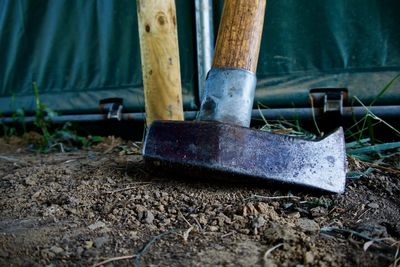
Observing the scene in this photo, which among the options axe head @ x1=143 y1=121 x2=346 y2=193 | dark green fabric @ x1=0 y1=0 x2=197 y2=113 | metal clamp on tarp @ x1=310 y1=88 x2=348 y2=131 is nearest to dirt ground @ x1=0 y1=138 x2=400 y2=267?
axe head @ x1=143 y1=121 x2=346 y2=193

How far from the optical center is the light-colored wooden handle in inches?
66.8

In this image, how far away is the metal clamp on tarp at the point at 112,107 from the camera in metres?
2.33

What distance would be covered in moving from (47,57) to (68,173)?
1.25 meters

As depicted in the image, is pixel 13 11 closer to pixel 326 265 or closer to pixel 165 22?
pixel 165 22

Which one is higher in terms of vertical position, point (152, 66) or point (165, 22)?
point (165, 22)

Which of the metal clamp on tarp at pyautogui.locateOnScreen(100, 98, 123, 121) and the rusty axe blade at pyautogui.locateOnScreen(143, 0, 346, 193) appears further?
the metal clamp on tarp at pyautogui.locateOnScreen(100, 98, 123, 121)

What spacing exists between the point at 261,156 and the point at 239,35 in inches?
17.6

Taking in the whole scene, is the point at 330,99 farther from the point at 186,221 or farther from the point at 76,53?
the point at 76,53

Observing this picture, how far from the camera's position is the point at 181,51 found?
224 centimetres

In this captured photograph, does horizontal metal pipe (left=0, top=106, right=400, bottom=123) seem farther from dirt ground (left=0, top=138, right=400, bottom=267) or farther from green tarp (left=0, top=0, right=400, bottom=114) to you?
dirt ground (left=0, top=138, right=400, bottom=267)

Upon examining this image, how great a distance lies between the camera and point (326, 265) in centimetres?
95

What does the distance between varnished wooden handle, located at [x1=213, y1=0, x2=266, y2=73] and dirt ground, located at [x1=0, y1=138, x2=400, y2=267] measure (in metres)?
0.41

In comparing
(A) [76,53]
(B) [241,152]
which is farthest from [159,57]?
(A) [76,53]

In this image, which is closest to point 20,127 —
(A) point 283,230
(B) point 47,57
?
(B) point 47,57
